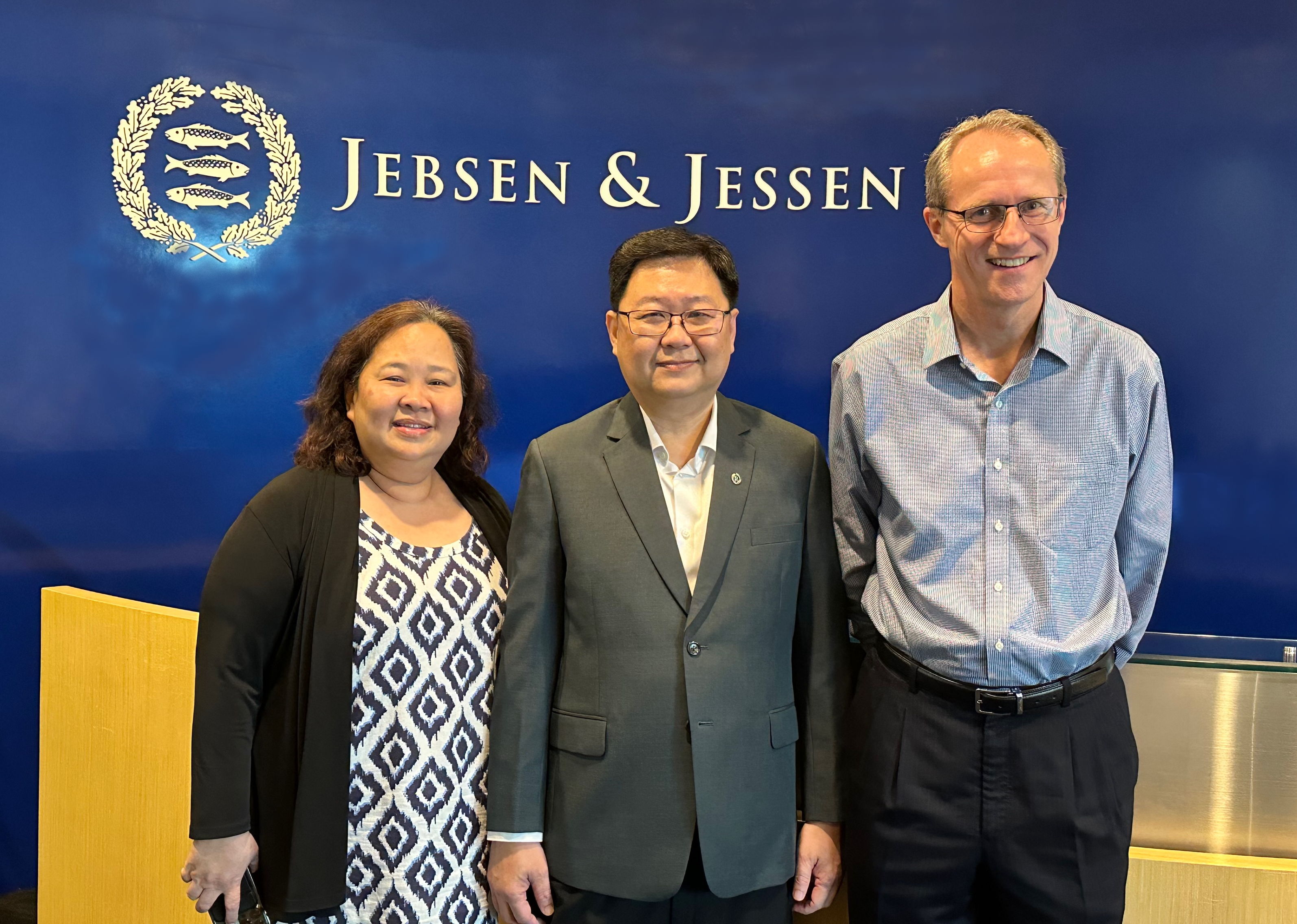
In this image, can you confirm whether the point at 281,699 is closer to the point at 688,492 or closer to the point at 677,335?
the point at 688,492

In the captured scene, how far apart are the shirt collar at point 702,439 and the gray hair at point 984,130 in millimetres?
530

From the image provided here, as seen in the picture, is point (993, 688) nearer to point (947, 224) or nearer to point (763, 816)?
point (763, 816)

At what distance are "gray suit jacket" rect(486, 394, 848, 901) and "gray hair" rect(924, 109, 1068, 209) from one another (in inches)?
20.8

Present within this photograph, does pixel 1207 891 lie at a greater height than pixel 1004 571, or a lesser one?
Result: lesser

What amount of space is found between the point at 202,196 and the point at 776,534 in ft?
9.19

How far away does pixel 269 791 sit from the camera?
6.52 ft

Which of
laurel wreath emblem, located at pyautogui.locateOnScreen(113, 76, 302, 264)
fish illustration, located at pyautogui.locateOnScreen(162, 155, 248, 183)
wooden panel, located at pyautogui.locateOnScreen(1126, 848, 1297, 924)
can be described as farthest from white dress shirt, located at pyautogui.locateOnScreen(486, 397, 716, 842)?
fish illustration, located at pyautogui.locateOnScreen(162, 155, 248, 183)

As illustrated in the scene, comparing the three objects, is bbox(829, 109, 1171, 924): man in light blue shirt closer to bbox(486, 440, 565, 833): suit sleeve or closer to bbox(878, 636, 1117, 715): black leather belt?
bbox(878, 636, 1117, 715): black leather belt

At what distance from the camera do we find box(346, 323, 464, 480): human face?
2.06 meters

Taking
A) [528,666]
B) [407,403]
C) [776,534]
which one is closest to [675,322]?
[776,534]

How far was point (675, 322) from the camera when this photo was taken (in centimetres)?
192

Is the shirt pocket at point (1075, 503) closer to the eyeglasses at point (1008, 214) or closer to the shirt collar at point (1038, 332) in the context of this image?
the shirt collar at point (1038, 332)

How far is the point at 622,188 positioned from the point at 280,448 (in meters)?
1.50

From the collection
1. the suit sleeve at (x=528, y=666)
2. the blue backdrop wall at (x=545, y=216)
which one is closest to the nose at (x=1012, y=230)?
the suit sleeve at (x=528, y=666)
